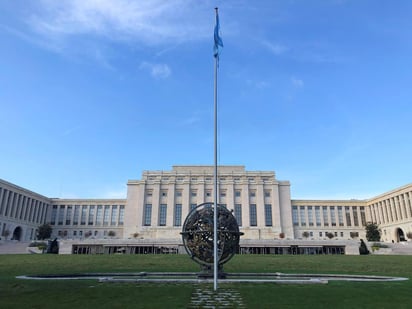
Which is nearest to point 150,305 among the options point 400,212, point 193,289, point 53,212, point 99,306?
point 99,306

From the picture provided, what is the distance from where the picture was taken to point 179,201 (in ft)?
300

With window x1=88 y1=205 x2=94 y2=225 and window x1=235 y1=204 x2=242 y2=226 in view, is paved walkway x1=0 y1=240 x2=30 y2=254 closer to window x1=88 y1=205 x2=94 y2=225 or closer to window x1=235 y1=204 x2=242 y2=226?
window x1=88 y1=205 x2=94 y2=225

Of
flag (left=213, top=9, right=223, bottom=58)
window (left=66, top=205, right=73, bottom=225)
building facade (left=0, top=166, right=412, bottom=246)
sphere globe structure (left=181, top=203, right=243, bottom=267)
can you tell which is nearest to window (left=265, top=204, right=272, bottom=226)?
building facade (left=0, top=166, right=412, bottom=246)

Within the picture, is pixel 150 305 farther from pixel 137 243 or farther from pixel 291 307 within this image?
pixel 137 243

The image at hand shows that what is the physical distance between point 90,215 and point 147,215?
2321 cm

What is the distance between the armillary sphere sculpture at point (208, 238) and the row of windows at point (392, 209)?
261ft

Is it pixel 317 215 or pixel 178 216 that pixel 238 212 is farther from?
pixel 317 215

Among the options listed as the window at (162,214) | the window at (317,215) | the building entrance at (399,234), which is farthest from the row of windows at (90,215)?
the building entrance at (399,234)

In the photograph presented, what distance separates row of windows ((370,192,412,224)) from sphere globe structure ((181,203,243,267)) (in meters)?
79.6

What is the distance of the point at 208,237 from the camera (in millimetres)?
19312

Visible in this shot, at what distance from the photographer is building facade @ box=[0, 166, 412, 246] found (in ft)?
282

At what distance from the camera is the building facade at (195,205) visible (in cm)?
8581

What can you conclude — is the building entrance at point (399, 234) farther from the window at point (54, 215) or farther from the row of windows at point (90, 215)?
the window at point (54, 215)

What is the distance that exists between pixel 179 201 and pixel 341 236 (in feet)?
163
